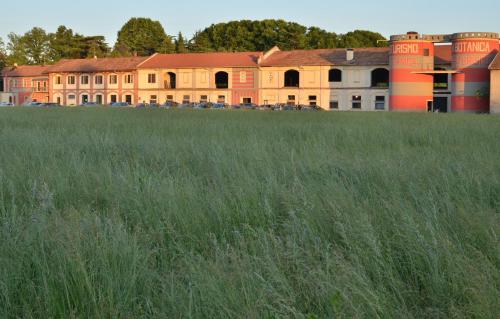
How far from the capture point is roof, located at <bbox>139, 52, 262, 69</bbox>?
231 ft

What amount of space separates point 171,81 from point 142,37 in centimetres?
3477

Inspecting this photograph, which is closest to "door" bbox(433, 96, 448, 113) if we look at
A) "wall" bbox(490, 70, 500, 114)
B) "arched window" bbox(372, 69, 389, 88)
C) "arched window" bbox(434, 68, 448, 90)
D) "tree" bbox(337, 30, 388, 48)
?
"arched window" bbox(434, 68, 448, 90)

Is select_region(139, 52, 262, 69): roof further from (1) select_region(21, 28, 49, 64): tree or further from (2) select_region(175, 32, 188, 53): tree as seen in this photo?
(1) select_region(21, 28, 49, 64): tree

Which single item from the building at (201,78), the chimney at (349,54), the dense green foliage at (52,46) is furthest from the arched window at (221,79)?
the dense green foliage at (52,46)

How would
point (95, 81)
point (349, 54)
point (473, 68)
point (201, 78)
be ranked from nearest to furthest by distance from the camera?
point (473, 68)
point (349, 54)
point (201, 78)
point (95, 81)

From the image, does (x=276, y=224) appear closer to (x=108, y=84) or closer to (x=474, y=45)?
(x=474, y=45)

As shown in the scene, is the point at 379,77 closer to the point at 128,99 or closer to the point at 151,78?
the point at 151,78

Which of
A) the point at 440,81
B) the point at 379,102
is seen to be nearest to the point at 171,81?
the point at 379,102

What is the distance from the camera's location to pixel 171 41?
3967 inches

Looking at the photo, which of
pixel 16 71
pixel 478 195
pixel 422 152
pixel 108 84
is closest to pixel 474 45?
pixel 108 84

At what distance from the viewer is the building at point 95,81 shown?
2985 inches

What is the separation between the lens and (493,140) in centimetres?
1307

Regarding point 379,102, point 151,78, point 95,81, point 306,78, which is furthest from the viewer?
point 95,81

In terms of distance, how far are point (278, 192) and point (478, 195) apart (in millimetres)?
2035
